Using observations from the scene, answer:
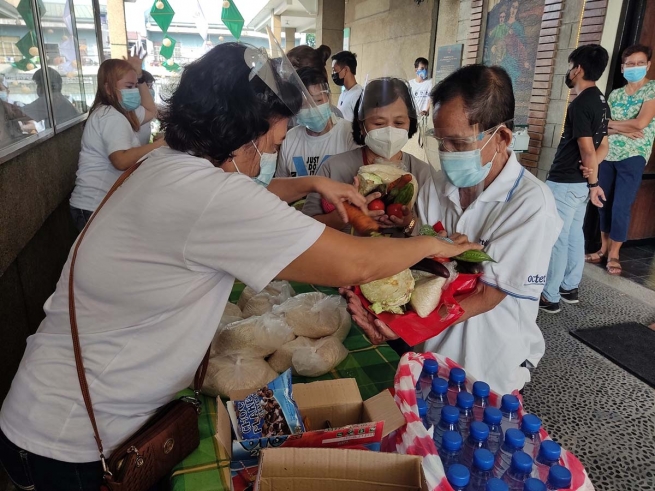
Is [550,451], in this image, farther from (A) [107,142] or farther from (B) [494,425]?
(A) [107,142]

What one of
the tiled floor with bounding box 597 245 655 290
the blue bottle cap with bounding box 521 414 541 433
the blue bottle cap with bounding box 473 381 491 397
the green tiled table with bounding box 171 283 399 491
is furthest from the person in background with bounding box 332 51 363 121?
the blue bottle cap with bounding box 521 414 541 433

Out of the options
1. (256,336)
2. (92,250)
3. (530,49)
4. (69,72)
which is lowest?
(256,336)

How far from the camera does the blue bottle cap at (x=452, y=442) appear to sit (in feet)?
3.02

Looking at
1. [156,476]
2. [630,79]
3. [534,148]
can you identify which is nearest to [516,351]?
[156,476]

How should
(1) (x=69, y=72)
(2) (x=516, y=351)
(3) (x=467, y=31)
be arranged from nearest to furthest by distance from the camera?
(2) (x=516, y=351), (1) (x=69, y=72), (3) (x=467, y=31)

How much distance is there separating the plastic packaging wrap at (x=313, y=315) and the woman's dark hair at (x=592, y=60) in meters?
3.31

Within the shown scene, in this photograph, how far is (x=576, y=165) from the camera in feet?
12.9

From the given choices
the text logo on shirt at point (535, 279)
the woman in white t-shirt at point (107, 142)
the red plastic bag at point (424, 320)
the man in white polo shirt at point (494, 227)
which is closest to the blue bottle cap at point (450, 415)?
the red plastic bag at point (424, 320)

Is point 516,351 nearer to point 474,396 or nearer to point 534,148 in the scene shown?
point 474,396

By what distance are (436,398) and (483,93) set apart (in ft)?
3.03

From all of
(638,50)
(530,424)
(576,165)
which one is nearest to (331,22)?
(638,50)

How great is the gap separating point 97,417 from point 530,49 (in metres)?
6.36

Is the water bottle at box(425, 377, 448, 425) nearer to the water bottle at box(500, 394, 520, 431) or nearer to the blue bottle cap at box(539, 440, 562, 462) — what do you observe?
the water bottle at box(500, 394, 520, 431)

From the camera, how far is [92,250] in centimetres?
100
